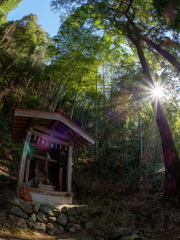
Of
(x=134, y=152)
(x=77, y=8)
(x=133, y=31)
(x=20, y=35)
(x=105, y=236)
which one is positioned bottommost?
(x=105, y=236)

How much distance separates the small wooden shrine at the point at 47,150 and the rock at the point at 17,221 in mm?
733

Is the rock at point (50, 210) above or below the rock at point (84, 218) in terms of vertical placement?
above

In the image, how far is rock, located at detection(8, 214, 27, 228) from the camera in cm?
400

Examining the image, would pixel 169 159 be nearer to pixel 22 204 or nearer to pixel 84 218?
pixel 84 218

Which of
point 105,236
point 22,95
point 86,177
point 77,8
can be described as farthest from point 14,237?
point 22,95

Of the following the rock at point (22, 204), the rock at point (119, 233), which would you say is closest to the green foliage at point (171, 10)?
the rock at point (119, 233)

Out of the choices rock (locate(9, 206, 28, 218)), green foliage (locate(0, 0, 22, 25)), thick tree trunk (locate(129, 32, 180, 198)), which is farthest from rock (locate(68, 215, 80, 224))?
green foliage (locate(0, 0, 22, 25))

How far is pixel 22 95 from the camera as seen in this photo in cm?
1159

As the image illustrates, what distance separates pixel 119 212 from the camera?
5.50m

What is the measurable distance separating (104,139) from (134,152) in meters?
1.71

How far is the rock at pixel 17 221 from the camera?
4.00 metres

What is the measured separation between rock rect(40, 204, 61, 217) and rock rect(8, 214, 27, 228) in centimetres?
56

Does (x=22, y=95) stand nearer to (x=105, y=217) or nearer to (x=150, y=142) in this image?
(x=150, y=142)

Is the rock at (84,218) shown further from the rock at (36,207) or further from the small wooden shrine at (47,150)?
the rock at (36,207)
